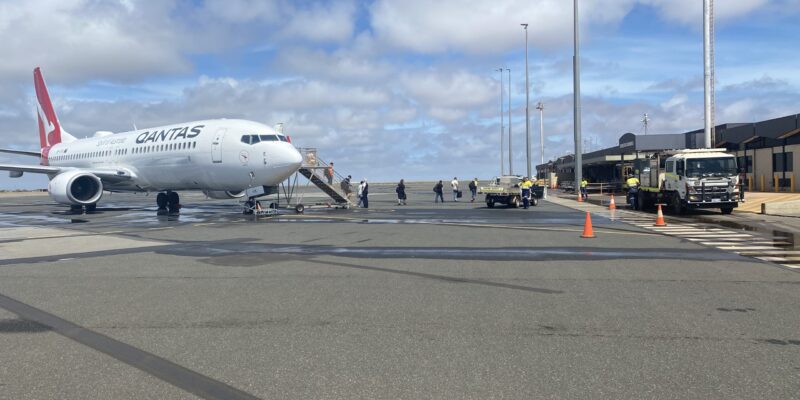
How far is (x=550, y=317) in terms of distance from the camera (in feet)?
22.8

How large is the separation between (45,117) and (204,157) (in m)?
20.5

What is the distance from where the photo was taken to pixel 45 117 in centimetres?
3903

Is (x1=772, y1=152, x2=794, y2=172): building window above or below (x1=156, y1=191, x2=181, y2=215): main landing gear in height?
above

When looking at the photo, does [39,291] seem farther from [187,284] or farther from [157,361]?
[157,361]

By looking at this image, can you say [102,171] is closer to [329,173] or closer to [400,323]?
[329,173]

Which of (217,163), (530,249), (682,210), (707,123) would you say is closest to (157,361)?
(530,249)

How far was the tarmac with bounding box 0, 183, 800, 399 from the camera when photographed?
4.78 metres

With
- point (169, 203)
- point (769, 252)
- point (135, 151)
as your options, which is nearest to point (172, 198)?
point (169, 203)

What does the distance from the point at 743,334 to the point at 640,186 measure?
24.5m

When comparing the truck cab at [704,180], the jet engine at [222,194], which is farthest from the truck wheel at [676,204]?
the jet engine at [222,194]

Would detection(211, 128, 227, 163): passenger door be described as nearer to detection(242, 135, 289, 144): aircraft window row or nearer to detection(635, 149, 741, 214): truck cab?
detection(242, 135, 289, 144): aircraft window row

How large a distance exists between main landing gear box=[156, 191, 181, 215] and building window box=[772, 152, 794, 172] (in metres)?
37.3

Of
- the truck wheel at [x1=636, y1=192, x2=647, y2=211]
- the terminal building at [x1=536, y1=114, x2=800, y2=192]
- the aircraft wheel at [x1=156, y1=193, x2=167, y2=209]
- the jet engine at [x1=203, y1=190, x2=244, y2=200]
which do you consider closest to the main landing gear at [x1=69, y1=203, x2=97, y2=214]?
the aircraft wheel at [x1=156, y1=193, x2=167, y2=209]

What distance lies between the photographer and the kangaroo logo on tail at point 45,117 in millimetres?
37500
